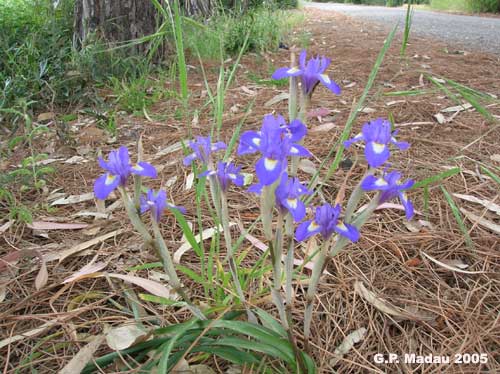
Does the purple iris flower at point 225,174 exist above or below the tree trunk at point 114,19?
below

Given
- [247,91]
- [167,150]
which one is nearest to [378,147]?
[167,150]

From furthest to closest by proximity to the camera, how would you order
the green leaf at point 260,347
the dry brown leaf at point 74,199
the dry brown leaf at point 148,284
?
1. the dry brown leaf at point 74,199
2. the dry brown leaf at point 148,284
3. the green leaf at point 260,347

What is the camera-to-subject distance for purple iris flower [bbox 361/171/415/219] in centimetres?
80

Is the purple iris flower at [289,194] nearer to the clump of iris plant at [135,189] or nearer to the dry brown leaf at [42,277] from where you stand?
the clump of iris plant at [135,189]

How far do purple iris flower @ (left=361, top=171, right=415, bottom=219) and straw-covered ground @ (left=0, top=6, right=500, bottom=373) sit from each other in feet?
0.73

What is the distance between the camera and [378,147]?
76 cm

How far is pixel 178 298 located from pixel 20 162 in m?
1.48

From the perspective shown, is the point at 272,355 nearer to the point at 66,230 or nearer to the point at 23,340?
the point at 23,340

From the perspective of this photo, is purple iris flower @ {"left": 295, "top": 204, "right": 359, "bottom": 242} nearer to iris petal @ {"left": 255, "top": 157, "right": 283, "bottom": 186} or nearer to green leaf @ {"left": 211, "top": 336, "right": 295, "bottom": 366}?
iris petal @ {"left": 255, "top": 157, "right": 283, "bottom": 186}

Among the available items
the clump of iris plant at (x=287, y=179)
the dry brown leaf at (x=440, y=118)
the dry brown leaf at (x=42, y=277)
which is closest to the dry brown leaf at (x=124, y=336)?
the clump of iris plant at (x=287, y=179)

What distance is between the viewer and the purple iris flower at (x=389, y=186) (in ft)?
2.62

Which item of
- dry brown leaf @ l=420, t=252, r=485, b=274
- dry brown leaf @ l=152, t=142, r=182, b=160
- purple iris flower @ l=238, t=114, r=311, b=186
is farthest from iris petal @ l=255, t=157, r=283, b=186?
dry brown leaf @ l=152, t=142, r=182, b=160

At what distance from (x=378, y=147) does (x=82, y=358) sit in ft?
2.88

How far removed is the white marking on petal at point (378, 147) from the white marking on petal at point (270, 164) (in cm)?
18
